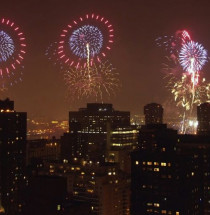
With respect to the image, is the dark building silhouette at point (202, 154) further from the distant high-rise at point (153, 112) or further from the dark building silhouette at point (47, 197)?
the distant high-rise at point (153, 112)

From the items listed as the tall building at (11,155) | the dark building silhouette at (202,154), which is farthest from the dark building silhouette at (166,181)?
the tall building at (11,155)

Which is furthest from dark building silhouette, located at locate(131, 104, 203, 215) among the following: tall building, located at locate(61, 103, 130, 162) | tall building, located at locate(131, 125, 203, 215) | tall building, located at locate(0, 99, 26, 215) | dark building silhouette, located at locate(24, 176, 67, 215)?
tall building, located at locate(61, 103, 130, 162)

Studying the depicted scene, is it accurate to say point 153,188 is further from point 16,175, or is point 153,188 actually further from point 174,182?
point 16,175

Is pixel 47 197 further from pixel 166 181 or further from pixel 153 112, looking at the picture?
pixel 153 112

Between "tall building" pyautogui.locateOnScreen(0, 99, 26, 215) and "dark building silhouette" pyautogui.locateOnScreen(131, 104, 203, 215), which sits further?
"tall building" pyautogui.locateOnScreen(0, 99, 26, 215)

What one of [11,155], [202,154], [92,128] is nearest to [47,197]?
[11,155]

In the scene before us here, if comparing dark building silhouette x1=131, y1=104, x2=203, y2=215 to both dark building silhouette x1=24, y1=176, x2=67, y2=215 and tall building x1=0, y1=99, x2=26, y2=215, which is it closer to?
dark building silhouette x1=24, y1=176, x2=67, y2=215

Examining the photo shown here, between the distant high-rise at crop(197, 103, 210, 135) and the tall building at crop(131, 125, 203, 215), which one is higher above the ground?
the distant high-rise at crop(197, 103, 210, 135)
